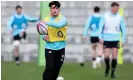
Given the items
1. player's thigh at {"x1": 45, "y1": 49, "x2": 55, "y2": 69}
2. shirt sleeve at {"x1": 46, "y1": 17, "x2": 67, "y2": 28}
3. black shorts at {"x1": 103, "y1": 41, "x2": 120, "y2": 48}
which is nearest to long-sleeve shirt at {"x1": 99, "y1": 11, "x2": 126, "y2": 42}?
black shorts at {"x1": 103, "y1": 41, "x2": 120, "y2": 48}

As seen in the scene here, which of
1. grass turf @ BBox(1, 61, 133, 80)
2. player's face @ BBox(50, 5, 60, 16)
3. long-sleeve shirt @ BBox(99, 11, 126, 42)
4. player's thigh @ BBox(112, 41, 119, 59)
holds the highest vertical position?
player's face @ BBox(50, 5, 60, 16)

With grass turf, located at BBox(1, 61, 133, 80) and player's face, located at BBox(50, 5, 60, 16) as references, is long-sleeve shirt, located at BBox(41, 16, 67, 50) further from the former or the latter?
grass turf, located at BBox(1, 61, 133, 80)

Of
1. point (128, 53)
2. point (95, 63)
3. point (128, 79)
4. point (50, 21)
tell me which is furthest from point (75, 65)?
point (50, 21)

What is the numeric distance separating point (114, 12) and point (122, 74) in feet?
7.11

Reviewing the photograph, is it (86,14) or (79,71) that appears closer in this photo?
(79,71)

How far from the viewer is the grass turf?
14766mm

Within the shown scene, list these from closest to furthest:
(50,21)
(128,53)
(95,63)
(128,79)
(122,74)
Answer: (50,21), (128,79), (122,74), (95,63), (128,53)

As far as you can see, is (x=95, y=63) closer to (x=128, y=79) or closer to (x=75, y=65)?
(x=75, y=65)

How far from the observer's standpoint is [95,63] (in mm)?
17906

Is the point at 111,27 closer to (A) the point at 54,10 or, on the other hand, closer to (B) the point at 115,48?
(B) the point at 115,48

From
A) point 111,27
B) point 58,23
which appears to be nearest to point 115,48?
point 111,27

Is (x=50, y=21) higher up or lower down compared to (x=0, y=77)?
higher up

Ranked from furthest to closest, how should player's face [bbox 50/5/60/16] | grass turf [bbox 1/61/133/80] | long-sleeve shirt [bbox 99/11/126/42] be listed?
1. grass turf [bbox 1/61/133/80]
2. long-sleeve shirt [bbox 99/11/126/42]
3. player's face [bbox 50/5/60/16]

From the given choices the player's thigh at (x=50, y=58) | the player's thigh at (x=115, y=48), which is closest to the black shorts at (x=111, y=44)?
the player's thigh at (x=115, y=48)
